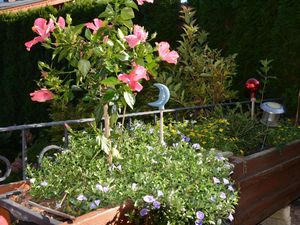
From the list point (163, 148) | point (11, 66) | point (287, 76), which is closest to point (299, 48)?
point (287, 76)

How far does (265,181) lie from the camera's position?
305 cm

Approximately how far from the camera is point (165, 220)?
6.33 ft

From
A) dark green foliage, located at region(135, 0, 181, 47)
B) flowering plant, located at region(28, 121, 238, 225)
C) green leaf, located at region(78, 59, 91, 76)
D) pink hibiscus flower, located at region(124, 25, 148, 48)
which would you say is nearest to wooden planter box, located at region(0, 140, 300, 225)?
flowering plant, located at region(28, 121, 238, 225)

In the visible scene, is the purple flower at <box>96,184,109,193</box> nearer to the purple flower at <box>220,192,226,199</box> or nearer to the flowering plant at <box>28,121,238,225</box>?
the flowering plant at <box>28,121,238,225</box>

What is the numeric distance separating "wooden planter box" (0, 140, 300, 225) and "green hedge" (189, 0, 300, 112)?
52.0 inches

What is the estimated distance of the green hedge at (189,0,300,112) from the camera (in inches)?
179

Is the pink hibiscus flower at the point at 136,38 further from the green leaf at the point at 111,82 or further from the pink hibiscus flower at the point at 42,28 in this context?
the pink hibiscus flower at the point at 42,28

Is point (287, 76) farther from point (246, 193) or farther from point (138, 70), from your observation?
point (138, 70)

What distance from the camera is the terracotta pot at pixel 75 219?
1730mm

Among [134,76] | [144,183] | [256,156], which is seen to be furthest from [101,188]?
[256,156]

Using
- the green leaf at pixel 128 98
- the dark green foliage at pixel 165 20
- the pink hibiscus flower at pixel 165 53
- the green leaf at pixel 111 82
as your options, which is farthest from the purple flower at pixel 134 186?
the dark green foliage at pixel 165 20

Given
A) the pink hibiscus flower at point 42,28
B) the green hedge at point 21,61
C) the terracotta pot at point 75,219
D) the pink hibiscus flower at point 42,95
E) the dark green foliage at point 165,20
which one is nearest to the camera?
the terracotta pot at point 75,219

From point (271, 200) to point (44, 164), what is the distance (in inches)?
73.2

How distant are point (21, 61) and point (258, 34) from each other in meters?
5.08
